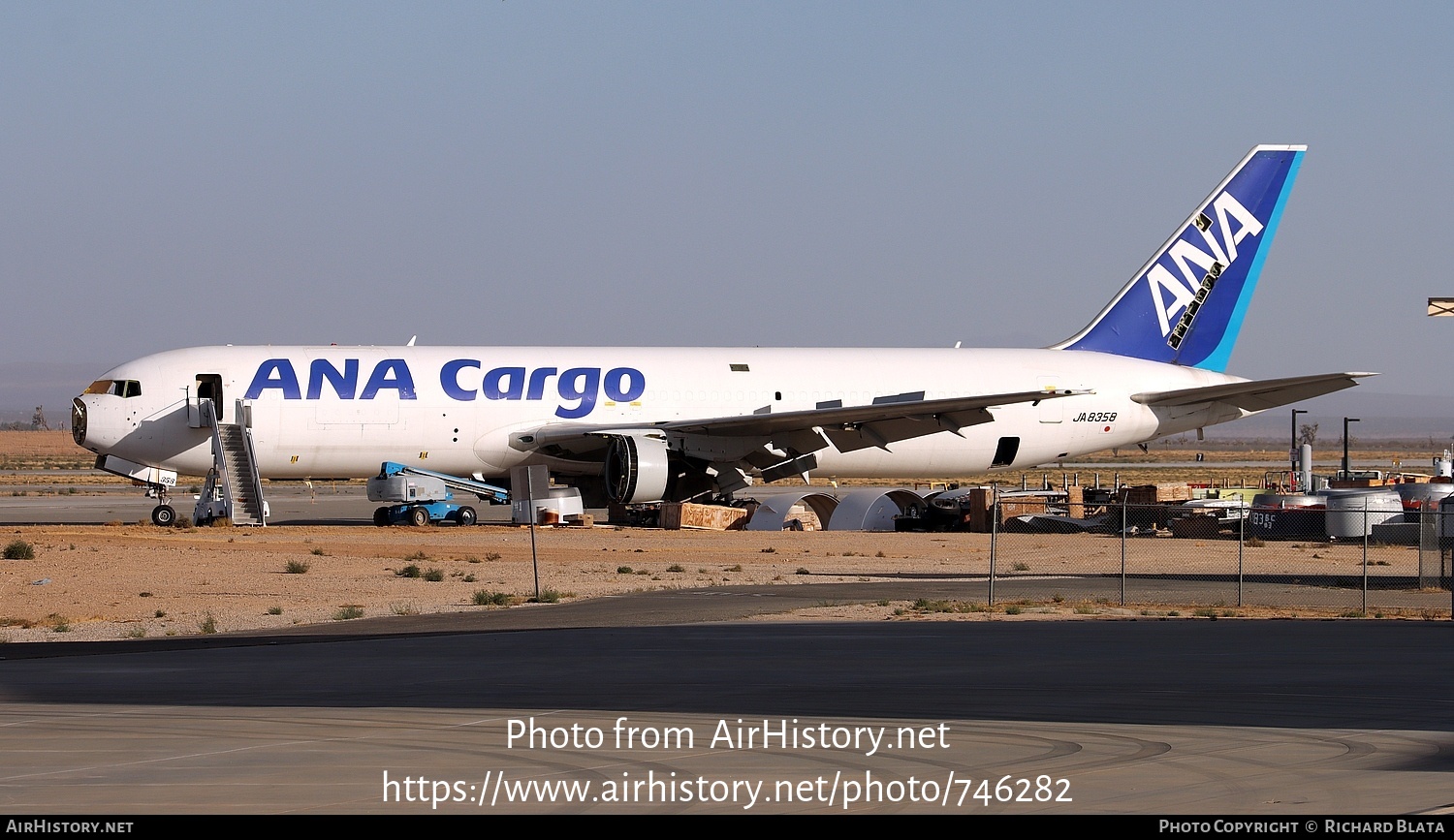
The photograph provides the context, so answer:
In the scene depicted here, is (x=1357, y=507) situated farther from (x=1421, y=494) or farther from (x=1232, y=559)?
(x=1232, y=559)

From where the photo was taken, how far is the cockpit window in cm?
3791

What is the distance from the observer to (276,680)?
45.2 ft

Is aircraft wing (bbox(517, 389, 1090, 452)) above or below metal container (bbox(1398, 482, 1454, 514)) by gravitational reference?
above

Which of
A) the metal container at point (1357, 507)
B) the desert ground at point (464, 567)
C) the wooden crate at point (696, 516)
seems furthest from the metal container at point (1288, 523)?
the wooden crate at point (696, 516)

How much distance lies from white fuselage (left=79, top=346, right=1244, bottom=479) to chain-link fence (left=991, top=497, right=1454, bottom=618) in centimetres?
288

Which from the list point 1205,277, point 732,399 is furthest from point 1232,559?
point 1205,277

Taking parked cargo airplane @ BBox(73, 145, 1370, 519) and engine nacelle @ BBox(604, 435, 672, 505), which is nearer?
parked cargo airplane @ BBox(73, 145, 1370, 519)

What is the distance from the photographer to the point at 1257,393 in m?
42.3

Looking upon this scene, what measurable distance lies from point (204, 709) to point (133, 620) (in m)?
10.1

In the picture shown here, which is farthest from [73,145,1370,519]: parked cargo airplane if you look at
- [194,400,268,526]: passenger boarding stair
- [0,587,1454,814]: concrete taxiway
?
[0,587,1454,814]: concrete taxiway

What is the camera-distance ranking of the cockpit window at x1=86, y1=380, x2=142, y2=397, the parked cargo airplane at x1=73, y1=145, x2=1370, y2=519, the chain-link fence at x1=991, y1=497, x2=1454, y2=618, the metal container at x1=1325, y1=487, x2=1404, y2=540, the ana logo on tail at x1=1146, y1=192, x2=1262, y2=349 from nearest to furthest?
1. the chain-link fence at x1=991, y1=497, x2=1454, y2=618
2. the cockpit window at x1=86, y1=380, x2=142, y2=397
3. the parked cargo airplane at x1=73, y1=145, x2=1370, y2=519
4. the metal container at x1=1325, y1=487, x2=1404, y2=540
5. the ana logo on tail at x1=1146, y1=192, x2=1262, y2=349

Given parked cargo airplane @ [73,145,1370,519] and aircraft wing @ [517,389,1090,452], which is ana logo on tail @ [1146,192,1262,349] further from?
aircraft wing @ [517,389,1090,452]
